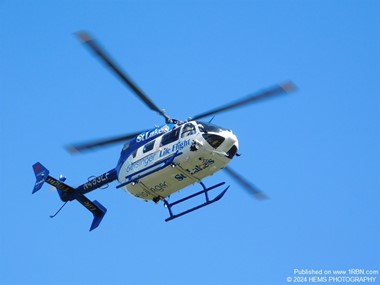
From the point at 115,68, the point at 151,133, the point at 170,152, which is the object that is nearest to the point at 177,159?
the point at 170,152

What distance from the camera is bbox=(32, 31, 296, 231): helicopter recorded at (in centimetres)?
1898

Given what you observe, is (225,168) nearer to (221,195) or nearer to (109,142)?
(221,195)

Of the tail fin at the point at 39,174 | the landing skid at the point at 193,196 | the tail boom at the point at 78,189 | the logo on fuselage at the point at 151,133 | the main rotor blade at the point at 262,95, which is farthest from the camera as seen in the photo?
the tail fin at the point at 39,174

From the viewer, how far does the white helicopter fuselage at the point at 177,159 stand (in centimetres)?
1908

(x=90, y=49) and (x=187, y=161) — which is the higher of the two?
(x=90, y=49)

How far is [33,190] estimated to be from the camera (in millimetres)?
22297

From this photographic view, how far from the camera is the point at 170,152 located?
19547 millimetres

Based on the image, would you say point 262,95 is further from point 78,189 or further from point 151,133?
point 78,189

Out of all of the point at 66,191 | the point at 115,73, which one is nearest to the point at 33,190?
the point at 66,191

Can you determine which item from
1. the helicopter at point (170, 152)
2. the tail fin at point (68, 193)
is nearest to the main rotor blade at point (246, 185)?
the helicopter at point (170, 152)

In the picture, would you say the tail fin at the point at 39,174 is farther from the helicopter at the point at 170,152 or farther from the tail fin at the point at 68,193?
the helicopter at the point at 170,152

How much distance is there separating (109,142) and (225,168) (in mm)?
3225

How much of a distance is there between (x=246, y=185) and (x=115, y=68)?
198 inches

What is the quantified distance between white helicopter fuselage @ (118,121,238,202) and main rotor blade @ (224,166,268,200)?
46.2 inches
